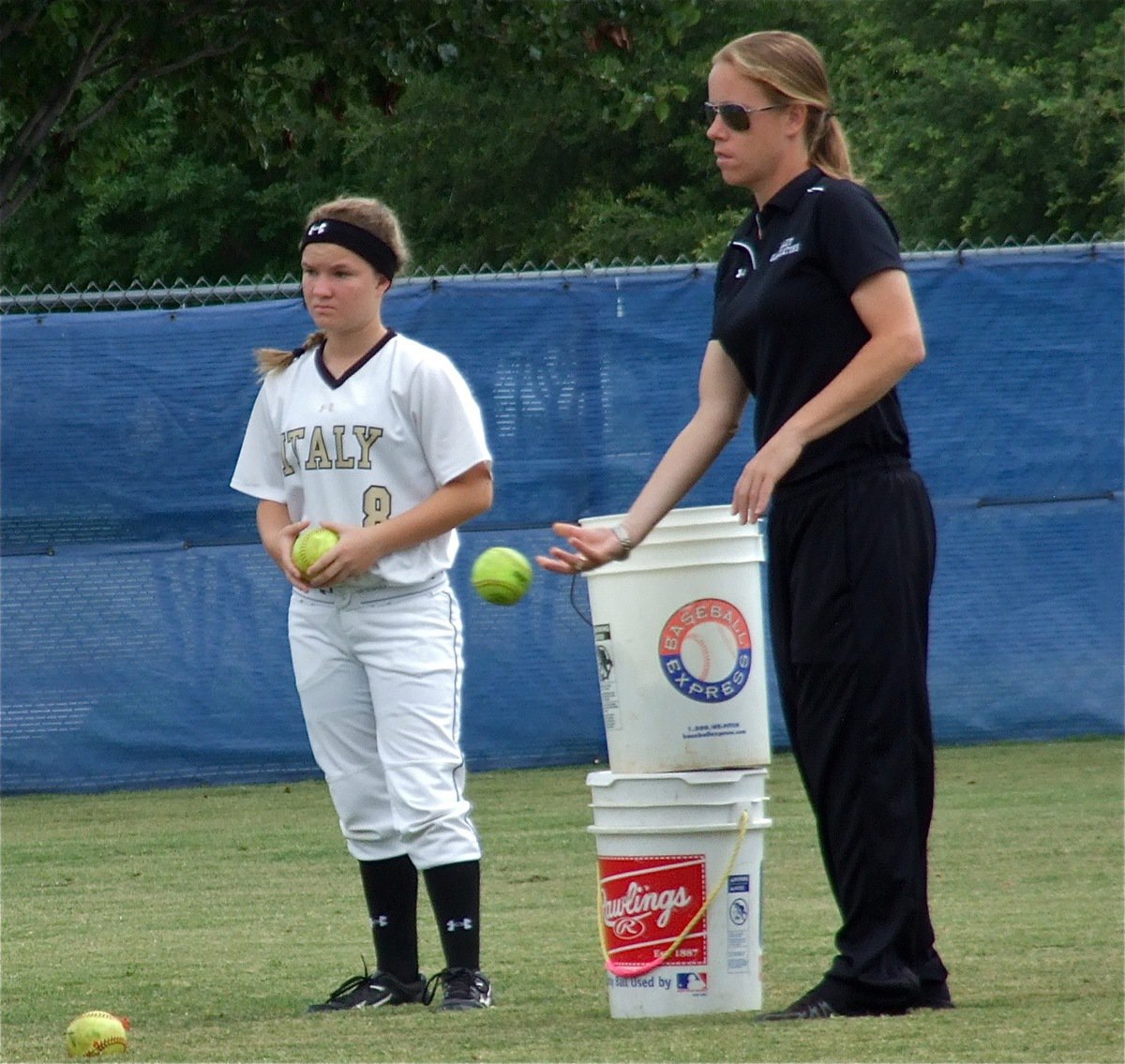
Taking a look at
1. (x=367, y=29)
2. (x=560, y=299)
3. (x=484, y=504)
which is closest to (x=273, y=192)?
(x=560, y=299)

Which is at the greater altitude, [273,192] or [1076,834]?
[273,192]

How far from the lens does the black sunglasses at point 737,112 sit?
3799mm

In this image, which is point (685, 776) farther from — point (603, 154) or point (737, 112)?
point (603, 154)

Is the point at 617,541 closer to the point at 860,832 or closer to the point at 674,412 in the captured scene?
the point at 860,832

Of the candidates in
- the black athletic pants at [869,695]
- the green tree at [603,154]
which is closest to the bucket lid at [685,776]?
the black athletic pants at [869,695]

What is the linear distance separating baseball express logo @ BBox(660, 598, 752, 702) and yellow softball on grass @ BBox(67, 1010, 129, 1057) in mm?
1398

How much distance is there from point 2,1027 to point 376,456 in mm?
1533

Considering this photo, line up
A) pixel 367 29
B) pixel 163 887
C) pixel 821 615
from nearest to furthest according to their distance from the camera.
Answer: pixel 821 615 → pixel 367 29 → pixel 163 887

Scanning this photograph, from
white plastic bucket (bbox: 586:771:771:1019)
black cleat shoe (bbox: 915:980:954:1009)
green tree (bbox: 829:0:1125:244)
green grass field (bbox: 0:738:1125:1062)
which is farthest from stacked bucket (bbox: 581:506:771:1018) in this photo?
green tree (bbox: 829:0:1125:244)

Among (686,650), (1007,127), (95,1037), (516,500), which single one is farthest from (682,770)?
(1007,127)

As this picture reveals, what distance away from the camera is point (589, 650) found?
29.9ft

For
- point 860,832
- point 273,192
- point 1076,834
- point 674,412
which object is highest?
point 273,192

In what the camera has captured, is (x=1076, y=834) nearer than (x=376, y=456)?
No

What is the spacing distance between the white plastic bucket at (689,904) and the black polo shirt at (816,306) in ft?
2.57
